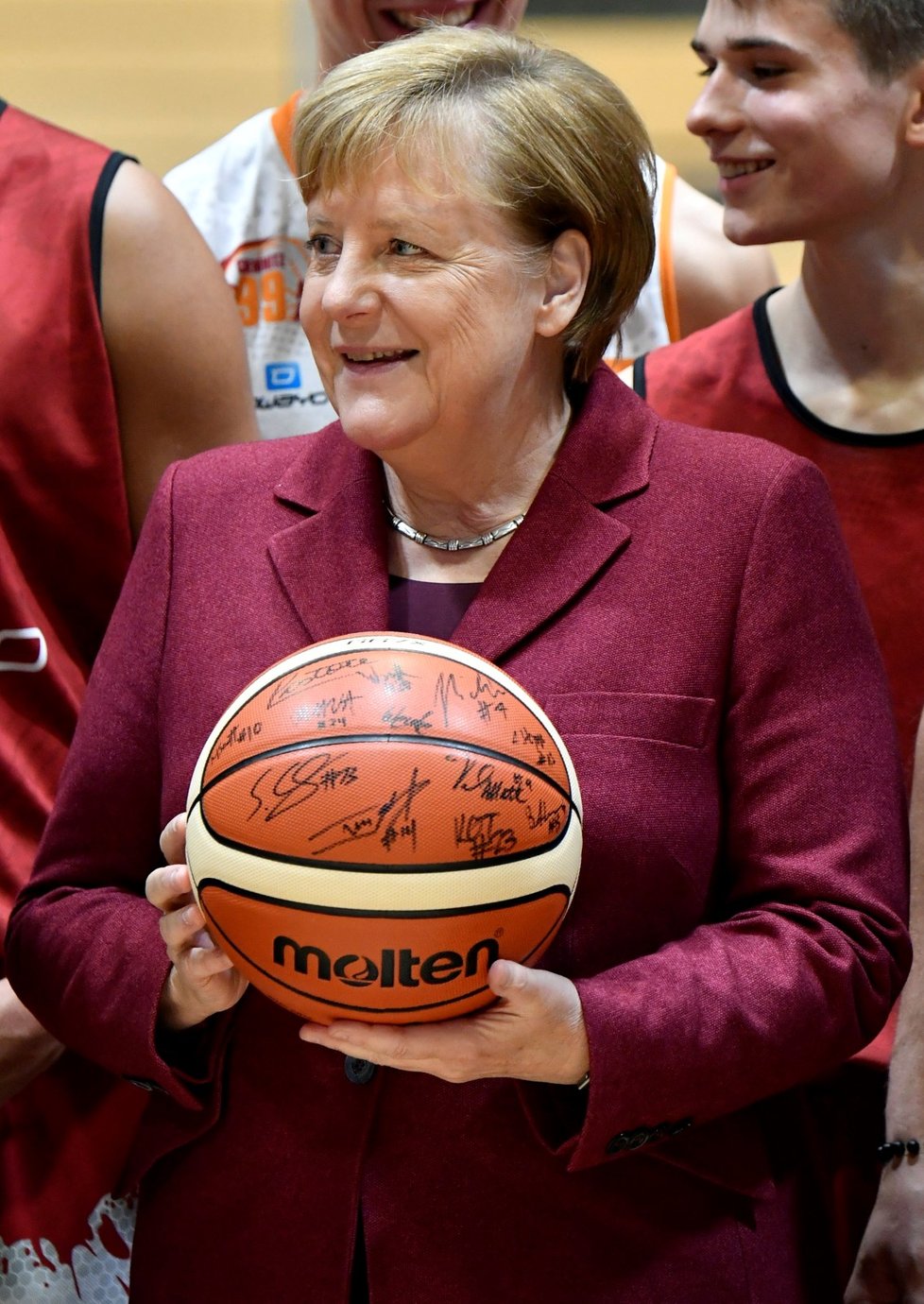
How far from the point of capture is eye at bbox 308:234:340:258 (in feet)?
6.70

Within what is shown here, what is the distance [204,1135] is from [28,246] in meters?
1.28

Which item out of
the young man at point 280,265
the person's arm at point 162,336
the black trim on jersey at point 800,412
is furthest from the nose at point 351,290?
the young man at point 280,265

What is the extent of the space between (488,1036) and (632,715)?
0.42m

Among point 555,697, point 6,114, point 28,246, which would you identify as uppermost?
point 6,114

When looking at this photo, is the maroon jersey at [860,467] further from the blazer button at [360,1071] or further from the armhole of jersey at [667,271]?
the blazer button at [360,1071]

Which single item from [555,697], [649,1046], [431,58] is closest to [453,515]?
[555,697]

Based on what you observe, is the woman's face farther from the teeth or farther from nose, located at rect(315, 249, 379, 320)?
the teeth

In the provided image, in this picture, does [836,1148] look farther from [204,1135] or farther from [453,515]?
[453,515]

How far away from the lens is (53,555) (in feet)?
8.17

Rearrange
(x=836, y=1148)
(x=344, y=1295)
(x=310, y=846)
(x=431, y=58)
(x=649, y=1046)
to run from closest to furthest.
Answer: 1. (x=310, y=846)
2. (x=649, y=1046)
3. (x=344, y=1295)
4. (x=431, y=58)
5. (x=836, y=1148)

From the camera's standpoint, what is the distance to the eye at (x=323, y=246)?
6.70ft

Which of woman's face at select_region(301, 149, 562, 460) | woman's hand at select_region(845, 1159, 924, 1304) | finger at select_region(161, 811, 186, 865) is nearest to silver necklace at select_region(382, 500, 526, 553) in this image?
woman's face at select_region(301, 149, 562, 460)

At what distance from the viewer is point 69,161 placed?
2.47m

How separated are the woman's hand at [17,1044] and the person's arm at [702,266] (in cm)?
196
